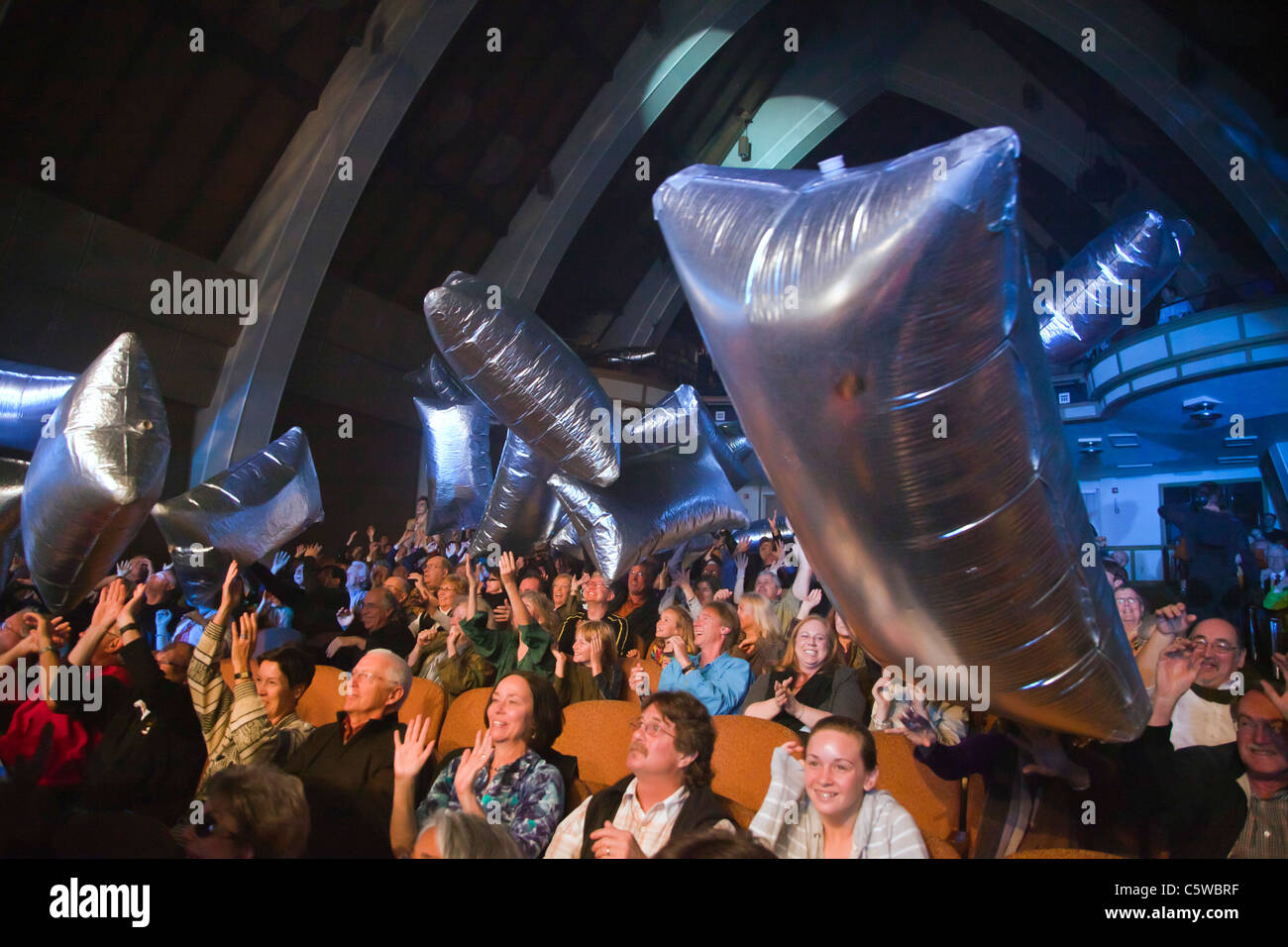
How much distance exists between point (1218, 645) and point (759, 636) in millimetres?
1451

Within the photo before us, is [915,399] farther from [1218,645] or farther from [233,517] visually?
[233,517]

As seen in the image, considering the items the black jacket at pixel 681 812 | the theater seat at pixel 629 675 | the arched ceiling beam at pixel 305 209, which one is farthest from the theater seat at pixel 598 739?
the arched ceiling beam at pixel 305 209

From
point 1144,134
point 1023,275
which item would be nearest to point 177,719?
point 1023,275

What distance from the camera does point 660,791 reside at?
1.92 metres

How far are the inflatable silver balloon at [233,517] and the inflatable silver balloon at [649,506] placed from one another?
1.36 metres

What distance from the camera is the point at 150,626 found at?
13.5ft

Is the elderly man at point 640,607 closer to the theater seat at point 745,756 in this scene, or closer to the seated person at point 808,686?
the seated person at point 808,686

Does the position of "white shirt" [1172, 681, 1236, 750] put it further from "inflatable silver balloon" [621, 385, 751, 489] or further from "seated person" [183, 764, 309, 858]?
"inflatable silver balloon" [621, 385, 751, 489]

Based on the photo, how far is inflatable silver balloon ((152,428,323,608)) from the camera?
3408 mm

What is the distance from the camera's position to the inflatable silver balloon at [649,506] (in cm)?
431

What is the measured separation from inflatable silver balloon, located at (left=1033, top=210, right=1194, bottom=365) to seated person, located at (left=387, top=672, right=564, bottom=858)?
10.4ft

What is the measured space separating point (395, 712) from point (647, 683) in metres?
0.85

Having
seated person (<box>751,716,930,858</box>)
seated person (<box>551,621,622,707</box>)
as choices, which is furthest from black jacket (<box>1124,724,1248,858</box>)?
seated person (<box>551,621,622,707</box>)
